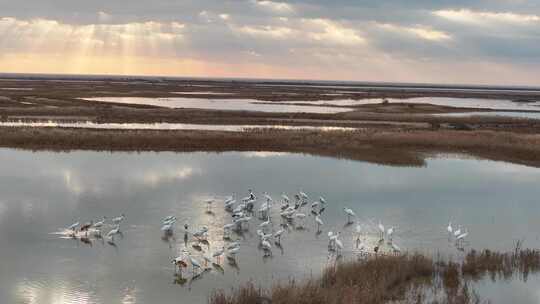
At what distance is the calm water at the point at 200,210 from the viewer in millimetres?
12930

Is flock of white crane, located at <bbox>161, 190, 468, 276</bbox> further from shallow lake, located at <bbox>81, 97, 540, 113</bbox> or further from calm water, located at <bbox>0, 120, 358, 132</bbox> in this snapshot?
shallow lake, located at <bbox>81, 97, 540, 113</bbox>

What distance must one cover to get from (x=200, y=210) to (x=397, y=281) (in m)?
8.05

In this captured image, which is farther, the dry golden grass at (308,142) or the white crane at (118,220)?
the dry golden grass at (308,142)

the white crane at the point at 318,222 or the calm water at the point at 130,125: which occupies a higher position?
the calm water at the point at 130,125

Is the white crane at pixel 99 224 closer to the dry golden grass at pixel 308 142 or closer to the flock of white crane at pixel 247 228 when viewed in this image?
the flock of white crane at pixel 247 228

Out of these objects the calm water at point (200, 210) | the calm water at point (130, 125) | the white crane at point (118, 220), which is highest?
the calm water at point (130, 125)

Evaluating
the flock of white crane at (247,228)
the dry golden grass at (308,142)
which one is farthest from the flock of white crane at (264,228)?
the dry golden grass at (308,142)

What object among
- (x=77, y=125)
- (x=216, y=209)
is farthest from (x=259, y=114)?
(x=216, y=209)

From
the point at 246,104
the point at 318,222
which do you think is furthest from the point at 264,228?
the point at 246,104

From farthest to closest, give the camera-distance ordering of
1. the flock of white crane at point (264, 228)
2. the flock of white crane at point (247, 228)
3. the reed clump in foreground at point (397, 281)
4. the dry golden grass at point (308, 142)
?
the dry golden grass at point (308, 142) < the flock of white crane at point (247, 228) < the flock of white crane at point (264, 228) < the reed clump in foreground at point (397, 281)

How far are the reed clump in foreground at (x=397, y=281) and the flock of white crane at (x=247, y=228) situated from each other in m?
1.55

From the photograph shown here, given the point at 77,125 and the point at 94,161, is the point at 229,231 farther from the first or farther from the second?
the point at 77,125

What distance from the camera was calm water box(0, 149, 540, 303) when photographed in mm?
12930

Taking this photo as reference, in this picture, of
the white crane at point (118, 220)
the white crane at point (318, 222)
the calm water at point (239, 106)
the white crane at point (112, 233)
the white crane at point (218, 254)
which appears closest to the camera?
the white crane at point (218, 254)
